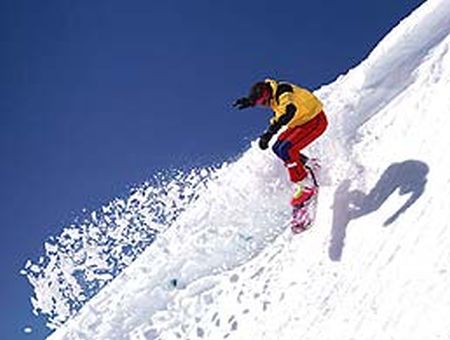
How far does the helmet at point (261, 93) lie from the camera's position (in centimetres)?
1200

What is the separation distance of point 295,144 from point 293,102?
0.58 meters

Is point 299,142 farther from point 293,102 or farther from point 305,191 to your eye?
point 305,191

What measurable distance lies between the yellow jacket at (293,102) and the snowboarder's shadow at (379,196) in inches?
45.7

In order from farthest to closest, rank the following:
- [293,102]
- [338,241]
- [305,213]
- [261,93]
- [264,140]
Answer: [305,213], [261,93], [293,102], [264,140], [338,241]

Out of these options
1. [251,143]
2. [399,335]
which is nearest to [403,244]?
[399,335]

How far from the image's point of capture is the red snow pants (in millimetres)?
12016

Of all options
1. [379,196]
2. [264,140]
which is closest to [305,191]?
[264,140]

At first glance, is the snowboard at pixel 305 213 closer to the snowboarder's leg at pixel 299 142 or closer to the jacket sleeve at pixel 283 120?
the snowboarder's leg at pixel 299 142

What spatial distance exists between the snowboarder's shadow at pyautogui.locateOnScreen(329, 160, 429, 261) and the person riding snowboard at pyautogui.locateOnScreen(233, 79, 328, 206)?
60cm

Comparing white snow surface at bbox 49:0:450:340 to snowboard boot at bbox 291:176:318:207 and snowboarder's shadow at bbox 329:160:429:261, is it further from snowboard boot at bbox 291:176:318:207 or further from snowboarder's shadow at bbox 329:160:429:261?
snowboard boot at bbox 291:176:318:207

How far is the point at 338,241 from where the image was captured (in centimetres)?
1108

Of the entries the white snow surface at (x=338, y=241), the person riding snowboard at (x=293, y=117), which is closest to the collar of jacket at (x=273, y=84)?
the person riding snowboard at (x=293, y=117)

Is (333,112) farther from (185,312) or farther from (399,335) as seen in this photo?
(399,335)

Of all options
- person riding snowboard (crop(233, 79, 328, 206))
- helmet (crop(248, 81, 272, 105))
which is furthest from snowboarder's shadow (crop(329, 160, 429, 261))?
helmet (crop(248, 81, 272, 105))
